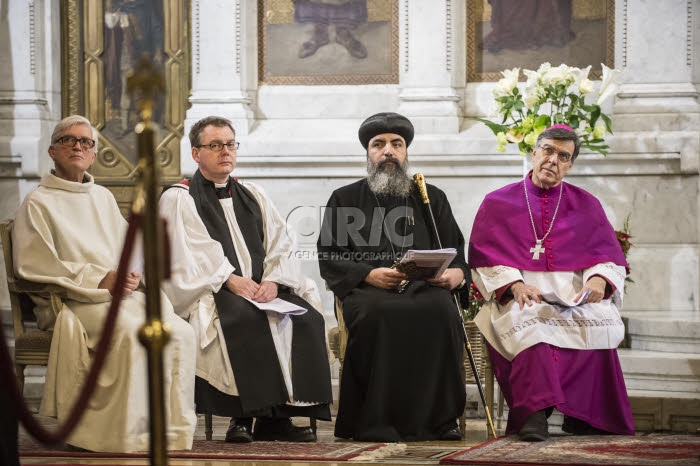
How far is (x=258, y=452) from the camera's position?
5180 millimetres

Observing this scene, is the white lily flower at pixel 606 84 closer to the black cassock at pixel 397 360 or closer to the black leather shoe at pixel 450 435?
the black cassock at pixel 397 360

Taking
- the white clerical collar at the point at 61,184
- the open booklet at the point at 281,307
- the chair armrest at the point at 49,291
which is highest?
the white clerical collar at the point at 61,184

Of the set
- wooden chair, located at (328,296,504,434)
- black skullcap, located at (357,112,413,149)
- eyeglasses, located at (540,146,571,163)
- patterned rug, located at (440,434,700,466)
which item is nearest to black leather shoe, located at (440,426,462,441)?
wooden chair, located at (328,296,504,434)

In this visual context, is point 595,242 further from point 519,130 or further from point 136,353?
point 136,353

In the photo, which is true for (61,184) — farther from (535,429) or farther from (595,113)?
(595,113)

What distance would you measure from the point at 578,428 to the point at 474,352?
101cm

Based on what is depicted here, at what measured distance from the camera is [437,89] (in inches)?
327

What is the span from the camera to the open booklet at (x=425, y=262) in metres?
5.60

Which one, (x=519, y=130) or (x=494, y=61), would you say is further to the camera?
(x=494, y=61)

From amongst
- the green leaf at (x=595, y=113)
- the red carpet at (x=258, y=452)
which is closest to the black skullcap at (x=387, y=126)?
the green leaf at (x=595, y=113)

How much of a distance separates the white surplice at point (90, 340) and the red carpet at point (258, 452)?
0.41 ft

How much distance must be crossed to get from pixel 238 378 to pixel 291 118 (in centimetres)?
333

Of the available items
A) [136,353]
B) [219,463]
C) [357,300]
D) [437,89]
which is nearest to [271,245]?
[357,300]

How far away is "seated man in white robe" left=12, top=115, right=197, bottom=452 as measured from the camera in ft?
17.4
